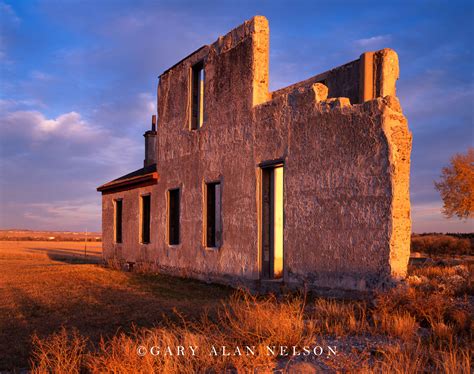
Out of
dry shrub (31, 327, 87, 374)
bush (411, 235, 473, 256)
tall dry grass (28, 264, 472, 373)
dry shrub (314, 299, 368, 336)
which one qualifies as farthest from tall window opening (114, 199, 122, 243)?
bush (411, 235, 473, 256)

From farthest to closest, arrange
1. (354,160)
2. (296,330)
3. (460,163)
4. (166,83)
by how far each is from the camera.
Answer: (460,163)
(166,83)
(354,160)
(296,330)

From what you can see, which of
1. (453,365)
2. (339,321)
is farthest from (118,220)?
(453,365)

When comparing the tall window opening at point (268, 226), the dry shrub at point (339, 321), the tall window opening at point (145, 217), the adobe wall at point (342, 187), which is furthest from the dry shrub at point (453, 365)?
the tall window opening at point (145, 217)

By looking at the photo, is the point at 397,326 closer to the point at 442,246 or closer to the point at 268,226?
the point at 268,226

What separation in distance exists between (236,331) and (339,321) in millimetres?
1581

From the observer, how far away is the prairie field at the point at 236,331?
14.7 ft

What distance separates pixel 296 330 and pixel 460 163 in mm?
28383

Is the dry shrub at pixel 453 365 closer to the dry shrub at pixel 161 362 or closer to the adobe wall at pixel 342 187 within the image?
the dry shrub at pixel 161 362

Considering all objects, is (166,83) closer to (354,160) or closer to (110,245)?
(110,245)

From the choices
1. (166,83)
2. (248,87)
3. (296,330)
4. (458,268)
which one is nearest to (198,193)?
(248,87)

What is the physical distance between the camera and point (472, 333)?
214 inches

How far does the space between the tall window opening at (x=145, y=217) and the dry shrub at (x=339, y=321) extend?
34.7 ft

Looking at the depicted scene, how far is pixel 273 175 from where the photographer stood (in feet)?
36.7

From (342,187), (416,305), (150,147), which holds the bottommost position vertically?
(416,305)
